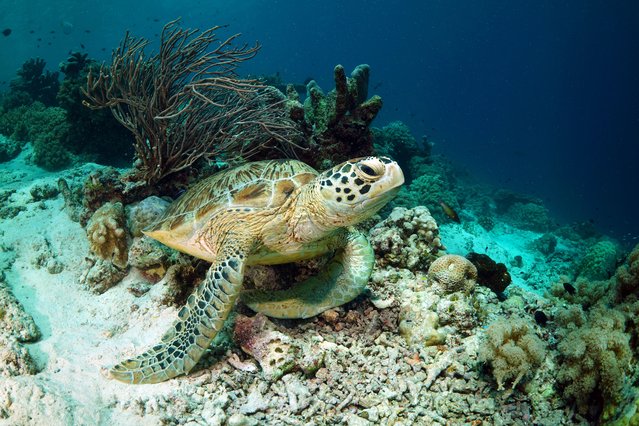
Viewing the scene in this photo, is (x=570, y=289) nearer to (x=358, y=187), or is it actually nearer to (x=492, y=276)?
(x=492, y=276)

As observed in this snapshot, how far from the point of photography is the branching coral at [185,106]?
161 inches

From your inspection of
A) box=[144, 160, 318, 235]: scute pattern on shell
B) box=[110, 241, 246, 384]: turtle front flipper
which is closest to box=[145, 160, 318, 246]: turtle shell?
box=[144, 160, 318, 235]: scute pattern on shell

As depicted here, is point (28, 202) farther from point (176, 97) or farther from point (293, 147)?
point (293, 147)

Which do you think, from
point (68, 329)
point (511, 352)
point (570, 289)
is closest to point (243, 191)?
point (68, 329)

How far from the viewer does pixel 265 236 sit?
3098 millimetres

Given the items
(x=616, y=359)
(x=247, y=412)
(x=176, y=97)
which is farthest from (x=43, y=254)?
(x=616, y=359)

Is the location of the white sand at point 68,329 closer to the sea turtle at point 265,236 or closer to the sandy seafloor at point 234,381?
the sandy seafloor at point 234,381

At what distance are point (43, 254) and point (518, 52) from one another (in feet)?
459

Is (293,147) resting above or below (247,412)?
above

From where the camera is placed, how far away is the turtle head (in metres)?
2.62

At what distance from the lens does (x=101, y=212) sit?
4.03 meters

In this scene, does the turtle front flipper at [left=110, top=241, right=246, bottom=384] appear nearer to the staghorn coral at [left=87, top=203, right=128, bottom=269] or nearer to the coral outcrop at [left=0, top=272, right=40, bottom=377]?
the coral outcrop at [left=0, top=272, right=40, bottom=377]

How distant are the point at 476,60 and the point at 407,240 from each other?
458 feet

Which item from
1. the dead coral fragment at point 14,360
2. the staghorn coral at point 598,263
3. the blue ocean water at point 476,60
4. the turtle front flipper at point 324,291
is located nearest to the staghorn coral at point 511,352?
the turtle front flipper at point 324,291
